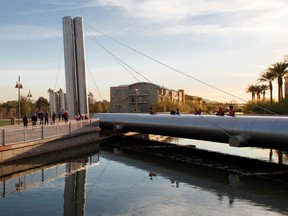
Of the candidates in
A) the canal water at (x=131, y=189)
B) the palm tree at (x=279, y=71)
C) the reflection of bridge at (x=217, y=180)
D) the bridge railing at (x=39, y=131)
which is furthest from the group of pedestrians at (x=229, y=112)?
the palm tree at (x=279, y=71)

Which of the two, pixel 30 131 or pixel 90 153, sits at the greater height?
pixel 30 131

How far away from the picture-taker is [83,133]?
2895 centimetres

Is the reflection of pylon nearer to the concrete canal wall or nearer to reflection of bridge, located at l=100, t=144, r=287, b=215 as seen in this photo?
the concrete canal wall

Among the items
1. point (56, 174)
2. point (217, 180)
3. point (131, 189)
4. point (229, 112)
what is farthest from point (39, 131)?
point (229, 112)

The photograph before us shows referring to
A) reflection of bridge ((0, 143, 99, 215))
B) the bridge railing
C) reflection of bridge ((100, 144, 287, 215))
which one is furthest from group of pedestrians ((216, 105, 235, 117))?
the bridge railing

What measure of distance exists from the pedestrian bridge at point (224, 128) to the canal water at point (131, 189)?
249 cm

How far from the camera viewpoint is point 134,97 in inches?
3944

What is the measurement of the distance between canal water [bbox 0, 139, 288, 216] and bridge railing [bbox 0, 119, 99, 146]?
141 cm

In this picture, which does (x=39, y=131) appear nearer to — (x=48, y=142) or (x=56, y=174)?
(x=48, y=142)

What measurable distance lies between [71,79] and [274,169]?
88.0 feet

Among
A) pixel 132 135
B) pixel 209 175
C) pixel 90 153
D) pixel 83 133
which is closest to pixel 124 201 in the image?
pixel 209 175

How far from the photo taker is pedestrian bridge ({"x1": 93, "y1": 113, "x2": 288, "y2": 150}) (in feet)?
61.9

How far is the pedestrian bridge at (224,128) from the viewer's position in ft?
61.9

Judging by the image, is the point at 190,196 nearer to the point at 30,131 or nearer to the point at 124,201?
the point at 124,201
